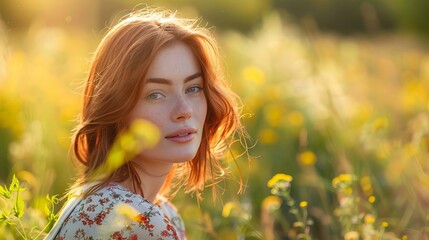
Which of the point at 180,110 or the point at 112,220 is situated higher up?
the point at 180,110

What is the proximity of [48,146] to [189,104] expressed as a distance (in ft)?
7.39

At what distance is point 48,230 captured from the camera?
2.49 metres

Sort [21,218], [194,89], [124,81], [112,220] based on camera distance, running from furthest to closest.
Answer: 1. [21,218]
2. [194,89]
3. [124,81]
4. [112,220]

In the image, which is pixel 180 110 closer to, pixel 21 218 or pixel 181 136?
pixel 181 136

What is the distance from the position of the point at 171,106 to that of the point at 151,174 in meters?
0.26

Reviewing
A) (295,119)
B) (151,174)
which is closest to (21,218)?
(151,174)

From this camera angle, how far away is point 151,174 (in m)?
2.60

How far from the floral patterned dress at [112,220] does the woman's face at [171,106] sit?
0.19m

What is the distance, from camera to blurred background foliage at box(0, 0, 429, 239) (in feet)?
11.4

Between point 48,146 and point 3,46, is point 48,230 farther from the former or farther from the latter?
point 48,146

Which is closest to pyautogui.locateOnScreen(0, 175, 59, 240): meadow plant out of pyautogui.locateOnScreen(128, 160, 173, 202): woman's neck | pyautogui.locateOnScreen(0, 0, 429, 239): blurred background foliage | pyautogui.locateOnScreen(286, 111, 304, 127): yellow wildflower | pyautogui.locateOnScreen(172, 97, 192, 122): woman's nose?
pyautogui.locateOnScreen(0, 0, 429, 239): blurred background foliage

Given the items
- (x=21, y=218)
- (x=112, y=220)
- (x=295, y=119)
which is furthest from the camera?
(x=295, y=119)

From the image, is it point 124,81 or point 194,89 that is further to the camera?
point 194,89

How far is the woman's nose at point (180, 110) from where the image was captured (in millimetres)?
2441
